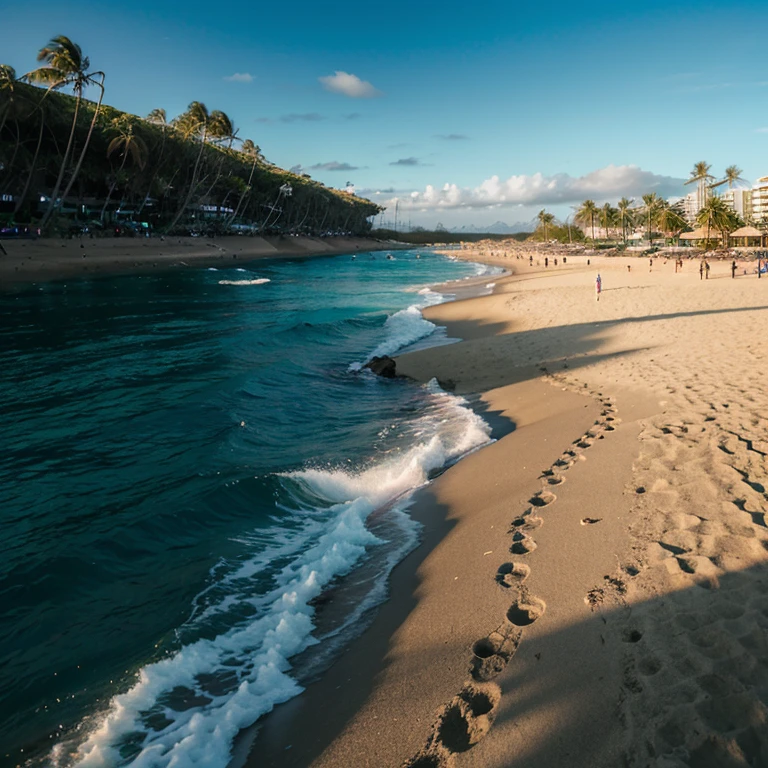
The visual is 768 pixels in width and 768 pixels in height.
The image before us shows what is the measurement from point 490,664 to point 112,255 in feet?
201

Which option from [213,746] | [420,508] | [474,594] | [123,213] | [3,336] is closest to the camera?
[213,746]

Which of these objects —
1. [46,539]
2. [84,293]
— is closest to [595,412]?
[46,539]

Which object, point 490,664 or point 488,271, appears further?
point 488,271

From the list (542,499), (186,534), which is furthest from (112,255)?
(542,499)

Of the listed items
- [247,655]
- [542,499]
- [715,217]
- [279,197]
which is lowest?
[247,655]

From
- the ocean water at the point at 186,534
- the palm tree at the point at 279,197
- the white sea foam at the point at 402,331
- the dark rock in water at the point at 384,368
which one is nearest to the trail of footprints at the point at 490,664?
the ocean water at the point at 186,534

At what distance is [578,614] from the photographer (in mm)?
3855

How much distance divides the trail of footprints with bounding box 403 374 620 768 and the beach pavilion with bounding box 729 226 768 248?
178ft

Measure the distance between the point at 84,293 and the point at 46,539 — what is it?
3230cm

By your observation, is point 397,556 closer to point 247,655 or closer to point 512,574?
point 512,574

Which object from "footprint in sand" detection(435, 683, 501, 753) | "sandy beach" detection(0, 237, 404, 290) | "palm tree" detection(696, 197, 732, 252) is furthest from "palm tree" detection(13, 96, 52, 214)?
"palm tree" detection(696, 197, 732, 252)

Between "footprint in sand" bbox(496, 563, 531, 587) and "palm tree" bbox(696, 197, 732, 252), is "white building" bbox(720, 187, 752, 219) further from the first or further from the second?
"footprint in sand" bbox(496, 563, 531, 587)

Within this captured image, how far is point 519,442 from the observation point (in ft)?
27.7

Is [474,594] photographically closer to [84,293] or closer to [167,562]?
[167,562]
